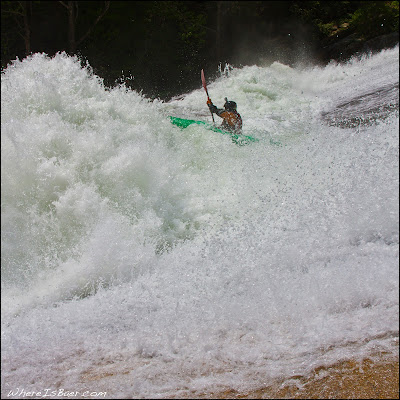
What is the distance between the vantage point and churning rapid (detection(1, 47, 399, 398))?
153cm

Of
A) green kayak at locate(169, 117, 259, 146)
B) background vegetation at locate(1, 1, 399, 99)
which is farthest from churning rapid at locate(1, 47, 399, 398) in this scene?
background vegetation at locate(1, 1, 399, 99)

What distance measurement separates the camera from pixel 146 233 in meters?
2.53

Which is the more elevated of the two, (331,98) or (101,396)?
(331,98)

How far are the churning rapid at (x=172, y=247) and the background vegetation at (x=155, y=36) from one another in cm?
483

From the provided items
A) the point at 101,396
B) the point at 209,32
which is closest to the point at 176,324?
the point at 101,396

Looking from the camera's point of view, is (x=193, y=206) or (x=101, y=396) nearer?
(x=101, y=396)

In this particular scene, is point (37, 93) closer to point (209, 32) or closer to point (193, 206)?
point (193, 206)

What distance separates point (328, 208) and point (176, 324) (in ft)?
4.29

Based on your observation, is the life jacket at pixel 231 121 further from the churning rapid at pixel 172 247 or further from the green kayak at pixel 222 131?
the churning rapid at pixel 172 247

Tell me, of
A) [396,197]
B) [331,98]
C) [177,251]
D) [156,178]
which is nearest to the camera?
[396,197]

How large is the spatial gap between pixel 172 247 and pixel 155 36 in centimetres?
727

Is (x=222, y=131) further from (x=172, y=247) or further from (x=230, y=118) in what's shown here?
(x=172, y=247)

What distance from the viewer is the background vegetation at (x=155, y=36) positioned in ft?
25.8

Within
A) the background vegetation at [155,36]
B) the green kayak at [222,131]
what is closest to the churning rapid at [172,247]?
the green kayak at [222,131]
